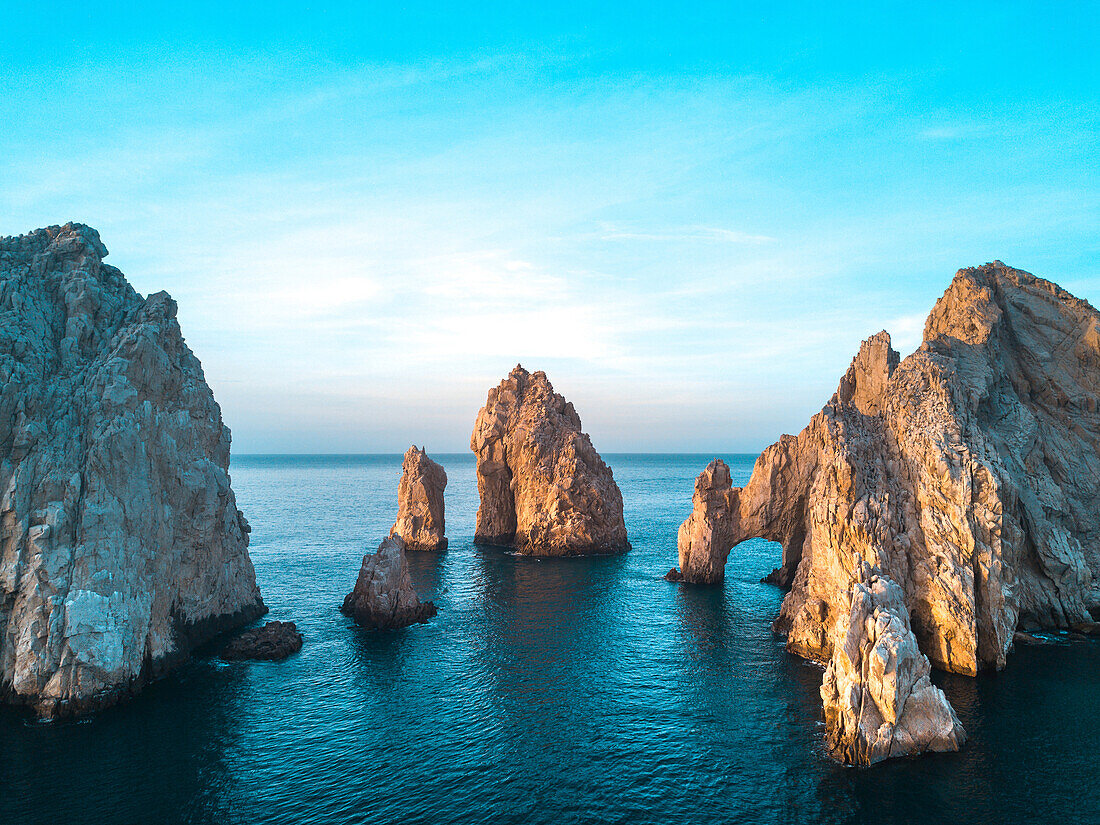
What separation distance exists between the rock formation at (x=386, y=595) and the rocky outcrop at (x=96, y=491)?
1158 centimetres

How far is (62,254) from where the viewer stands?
181 feet

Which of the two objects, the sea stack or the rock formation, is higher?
the sea stack

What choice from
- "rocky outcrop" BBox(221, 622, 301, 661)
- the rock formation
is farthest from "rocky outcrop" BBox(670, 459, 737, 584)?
"rocky outcrop" BBox(221, 622, 301, 661)

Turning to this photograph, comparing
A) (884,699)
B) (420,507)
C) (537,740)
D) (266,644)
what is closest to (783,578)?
(884,699)

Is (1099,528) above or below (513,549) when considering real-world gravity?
above

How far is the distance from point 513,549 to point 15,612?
7017 centimetres

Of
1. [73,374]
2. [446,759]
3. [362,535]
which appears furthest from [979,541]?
[362,535]

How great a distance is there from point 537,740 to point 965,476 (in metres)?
38.4

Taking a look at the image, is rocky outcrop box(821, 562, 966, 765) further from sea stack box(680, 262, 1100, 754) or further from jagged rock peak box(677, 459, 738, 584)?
jagged rock peak box(677, 459, 738, 584)

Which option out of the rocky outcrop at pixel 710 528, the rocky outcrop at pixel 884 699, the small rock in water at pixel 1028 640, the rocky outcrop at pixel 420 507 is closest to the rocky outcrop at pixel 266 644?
the rocky outcrop at pixel 884 699

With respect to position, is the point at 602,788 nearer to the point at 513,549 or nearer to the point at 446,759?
the point at 446,759

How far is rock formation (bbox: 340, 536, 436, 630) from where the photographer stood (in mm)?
62656

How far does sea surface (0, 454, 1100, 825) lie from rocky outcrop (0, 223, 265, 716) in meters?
3.72

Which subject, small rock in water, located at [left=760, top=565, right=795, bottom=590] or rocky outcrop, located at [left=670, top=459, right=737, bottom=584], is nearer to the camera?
small rock in water, located at [left=760, top=565, right=795, bottom=590]
